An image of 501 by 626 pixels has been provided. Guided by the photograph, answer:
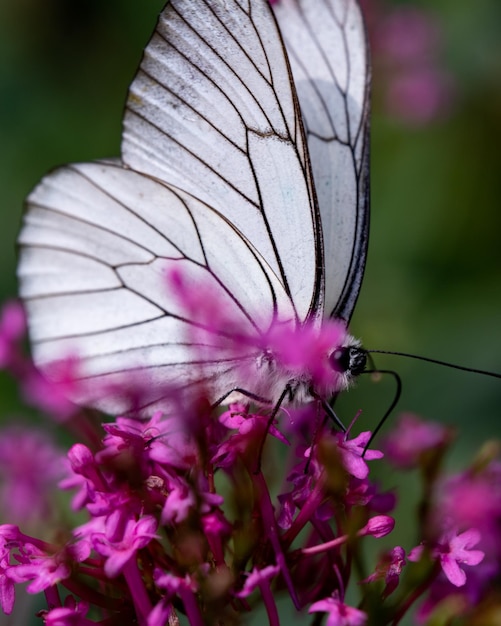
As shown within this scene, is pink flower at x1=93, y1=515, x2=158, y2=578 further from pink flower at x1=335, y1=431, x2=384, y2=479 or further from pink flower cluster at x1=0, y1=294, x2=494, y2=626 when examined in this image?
pink flower at x1=335, y1=431, x2=384, y2=479

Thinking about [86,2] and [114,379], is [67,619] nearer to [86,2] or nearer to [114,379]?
[114,379]

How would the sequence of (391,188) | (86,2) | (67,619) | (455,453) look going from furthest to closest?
(86,2), (391,188), (455,453), (67,619)

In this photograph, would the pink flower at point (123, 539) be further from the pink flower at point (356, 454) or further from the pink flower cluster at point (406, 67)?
the pink flower cluster at point (406, 67)

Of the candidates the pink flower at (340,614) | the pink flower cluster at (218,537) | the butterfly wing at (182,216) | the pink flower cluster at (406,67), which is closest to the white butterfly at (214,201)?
the butterfly wing at (182,216)

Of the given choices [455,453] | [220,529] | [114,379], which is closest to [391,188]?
[455,453]

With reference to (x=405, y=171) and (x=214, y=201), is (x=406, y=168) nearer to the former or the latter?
(x=405, y=171)

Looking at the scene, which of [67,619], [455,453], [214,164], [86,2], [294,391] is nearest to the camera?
[67,619]

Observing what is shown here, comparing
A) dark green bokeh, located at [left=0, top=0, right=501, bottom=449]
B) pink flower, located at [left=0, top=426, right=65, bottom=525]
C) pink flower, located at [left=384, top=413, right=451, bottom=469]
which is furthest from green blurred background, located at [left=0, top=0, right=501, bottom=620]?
pink flower, located at [left=384, top=413, right=451, bottom=469]
